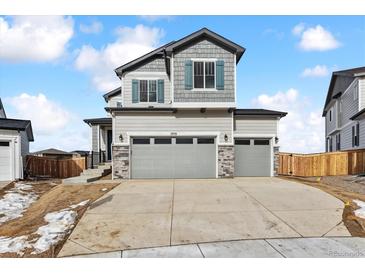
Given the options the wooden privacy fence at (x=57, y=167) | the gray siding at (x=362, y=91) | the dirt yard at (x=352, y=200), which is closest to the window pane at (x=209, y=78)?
the dirt yard at (x=352, y=200)

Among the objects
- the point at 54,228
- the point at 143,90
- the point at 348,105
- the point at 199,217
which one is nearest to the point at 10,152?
the point at 143,90

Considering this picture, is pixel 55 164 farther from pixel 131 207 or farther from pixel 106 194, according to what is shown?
pixel 131 207

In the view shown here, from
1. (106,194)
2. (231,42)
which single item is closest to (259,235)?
(106,194)

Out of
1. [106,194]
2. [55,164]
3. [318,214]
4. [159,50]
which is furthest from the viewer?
[55,164]

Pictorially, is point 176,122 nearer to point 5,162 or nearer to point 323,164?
point 5,162

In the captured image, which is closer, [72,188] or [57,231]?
[57,231]

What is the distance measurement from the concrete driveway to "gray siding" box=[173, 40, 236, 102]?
5.55 m

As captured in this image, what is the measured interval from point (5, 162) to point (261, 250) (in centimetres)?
1593

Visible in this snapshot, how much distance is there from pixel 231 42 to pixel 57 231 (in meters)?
12.7

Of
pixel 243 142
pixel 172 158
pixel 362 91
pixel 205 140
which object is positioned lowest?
pixel 172 158

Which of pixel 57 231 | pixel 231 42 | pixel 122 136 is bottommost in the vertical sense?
pixel 57 231

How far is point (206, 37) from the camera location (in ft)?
53.4

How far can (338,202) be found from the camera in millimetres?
10109

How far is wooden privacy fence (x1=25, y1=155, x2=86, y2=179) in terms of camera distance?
21.1 meters
